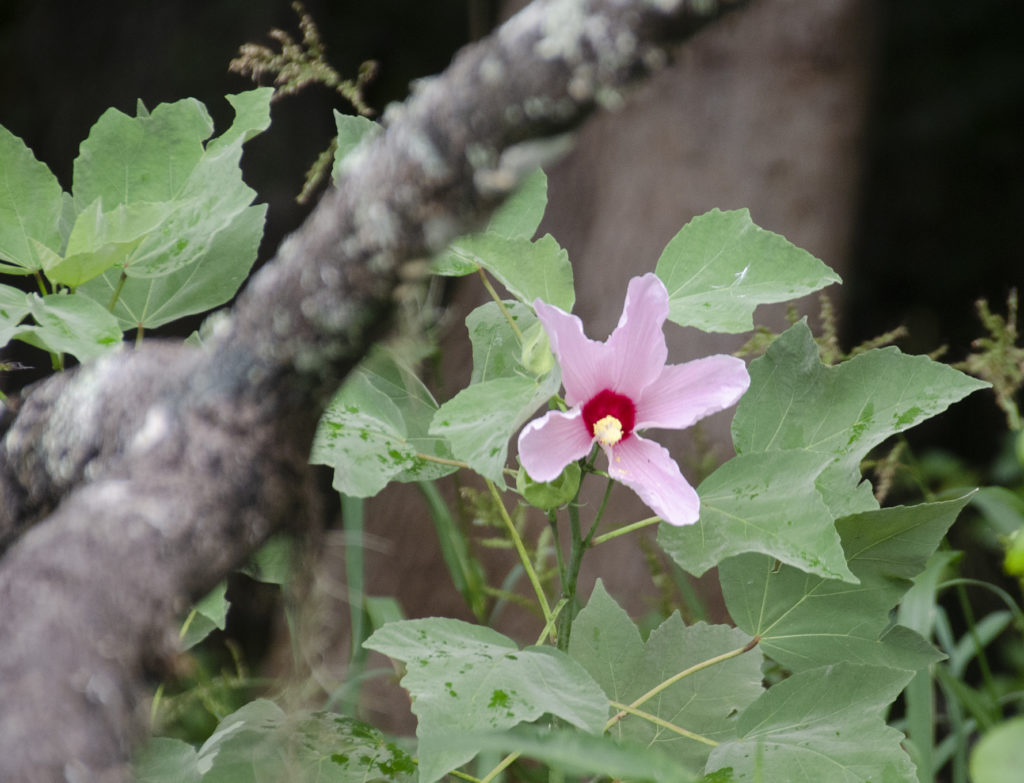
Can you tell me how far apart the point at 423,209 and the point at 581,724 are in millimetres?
259

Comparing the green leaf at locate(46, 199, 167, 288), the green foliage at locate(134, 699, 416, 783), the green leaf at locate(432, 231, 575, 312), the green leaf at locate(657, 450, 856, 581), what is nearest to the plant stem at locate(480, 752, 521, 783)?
the green foliage at locate(134, 699, 416, 783)

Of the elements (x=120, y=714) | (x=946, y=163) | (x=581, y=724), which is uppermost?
(x=120, y=714)

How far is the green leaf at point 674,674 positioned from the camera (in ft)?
1.99

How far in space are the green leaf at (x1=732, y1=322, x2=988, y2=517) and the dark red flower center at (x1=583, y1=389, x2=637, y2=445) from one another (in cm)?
9

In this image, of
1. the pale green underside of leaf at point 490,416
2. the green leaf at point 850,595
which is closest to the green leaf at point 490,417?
the pale green underside of leaf at point 490,416

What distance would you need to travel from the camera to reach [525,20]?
35cm

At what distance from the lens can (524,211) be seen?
0.60 m

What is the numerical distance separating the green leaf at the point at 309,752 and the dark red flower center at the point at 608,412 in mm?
232

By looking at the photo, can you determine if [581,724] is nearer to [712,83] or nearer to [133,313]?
[133,313]

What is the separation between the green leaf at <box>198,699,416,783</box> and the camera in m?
0.54

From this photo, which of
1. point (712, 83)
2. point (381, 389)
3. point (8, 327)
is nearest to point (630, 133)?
point (712, 83)

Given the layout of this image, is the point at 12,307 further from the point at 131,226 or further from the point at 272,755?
the point at 272,755

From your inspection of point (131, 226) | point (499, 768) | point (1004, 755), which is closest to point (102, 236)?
point (131, 226)

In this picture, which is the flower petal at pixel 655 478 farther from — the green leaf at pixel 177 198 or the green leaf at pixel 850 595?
the green leaf at pixel 177 198
